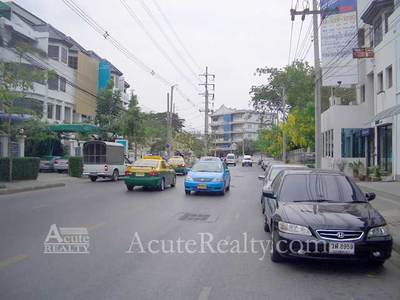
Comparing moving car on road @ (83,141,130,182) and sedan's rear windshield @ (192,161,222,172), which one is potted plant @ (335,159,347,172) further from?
moving car on road @ (83,141,130,182)

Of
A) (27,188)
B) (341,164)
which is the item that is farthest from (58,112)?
(341,164)

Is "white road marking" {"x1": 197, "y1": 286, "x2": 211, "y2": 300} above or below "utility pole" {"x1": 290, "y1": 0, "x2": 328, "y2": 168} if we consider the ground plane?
below

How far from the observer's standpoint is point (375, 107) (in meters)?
29.4

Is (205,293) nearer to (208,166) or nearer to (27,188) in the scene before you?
(208,166)

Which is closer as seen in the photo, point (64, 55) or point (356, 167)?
point (356, 167)

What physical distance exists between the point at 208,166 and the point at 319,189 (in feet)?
40.0

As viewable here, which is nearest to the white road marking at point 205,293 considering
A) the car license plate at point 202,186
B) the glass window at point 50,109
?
the car license plate at point 202,186

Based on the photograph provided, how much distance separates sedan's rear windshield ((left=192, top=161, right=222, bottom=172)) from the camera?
20.7m

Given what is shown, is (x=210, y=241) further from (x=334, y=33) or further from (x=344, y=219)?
(x=334, y=33)

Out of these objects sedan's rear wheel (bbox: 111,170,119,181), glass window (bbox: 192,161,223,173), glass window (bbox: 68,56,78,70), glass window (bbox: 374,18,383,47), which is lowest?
sedan's rear wheel (bbox: 111,170,119,181)

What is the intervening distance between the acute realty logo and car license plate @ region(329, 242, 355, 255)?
4.09m

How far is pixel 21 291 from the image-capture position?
236 inches

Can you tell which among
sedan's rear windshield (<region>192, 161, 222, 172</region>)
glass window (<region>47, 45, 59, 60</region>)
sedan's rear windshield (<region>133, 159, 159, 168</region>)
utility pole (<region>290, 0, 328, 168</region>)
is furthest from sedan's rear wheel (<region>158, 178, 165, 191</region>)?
glass window (<region>47, 45, 59, 60</region>)

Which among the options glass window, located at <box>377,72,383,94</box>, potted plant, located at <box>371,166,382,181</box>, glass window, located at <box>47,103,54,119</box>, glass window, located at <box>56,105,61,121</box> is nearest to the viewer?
potted plant, located at <box>371,166,382,181</box>
